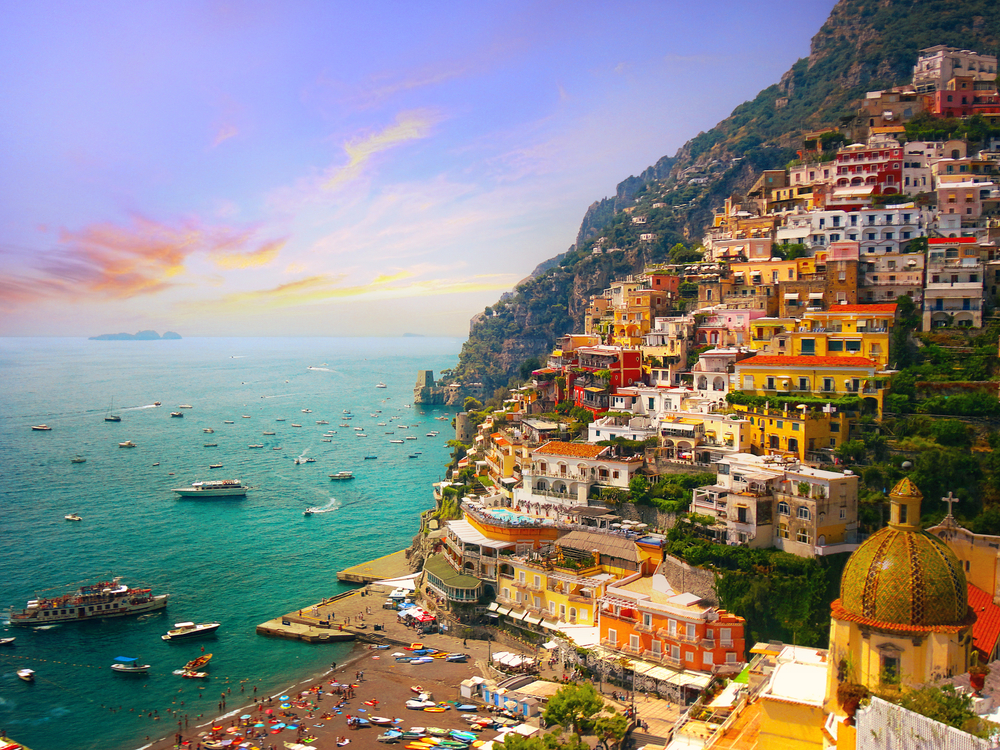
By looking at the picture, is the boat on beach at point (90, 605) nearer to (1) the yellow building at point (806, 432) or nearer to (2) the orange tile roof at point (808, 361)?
(1) the yellow building at point (806, 432)

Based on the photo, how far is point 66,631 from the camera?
120 ft

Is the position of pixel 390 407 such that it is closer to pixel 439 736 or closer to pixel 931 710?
pixel 439 736

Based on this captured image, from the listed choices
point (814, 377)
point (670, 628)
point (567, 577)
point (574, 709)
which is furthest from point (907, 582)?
point (814, 377)

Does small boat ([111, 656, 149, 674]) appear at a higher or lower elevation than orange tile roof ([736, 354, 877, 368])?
lower

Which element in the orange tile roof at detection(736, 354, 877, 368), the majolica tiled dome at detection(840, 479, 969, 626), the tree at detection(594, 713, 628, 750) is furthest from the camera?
the orange tile roof at detection(736, 354, 877, 368)

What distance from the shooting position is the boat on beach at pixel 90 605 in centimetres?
3703

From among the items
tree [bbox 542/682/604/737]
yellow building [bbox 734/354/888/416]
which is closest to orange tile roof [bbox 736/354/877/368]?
yellow building [bbox 734/354/888/416]

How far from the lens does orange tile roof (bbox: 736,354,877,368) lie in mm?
33625

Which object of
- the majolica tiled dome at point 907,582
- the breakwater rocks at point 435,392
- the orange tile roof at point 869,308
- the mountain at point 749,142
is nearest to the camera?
the majolica tiled dome at point 907,582

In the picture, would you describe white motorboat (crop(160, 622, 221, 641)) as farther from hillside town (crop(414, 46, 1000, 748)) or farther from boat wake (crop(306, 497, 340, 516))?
boat wake (crop(306, 497, 340, 516))

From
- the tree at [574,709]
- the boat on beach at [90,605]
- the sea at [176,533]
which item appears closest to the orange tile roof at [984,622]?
the tree at [574,709]

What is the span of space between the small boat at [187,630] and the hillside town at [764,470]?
10.7 meters

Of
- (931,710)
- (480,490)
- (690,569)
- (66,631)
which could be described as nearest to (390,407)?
(480,490)

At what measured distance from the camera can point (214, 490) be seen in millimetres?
61844
